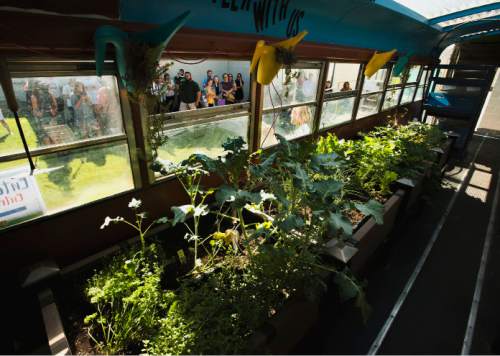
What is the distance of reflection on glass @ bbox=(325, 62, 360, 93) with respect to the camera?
498 centimetres

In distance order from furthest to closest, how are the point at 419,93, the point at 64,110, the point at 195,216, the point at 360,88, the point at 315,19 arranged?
the point at 419,93, the point at 360,88, the point at 315,19, the point at 64,110, the point at 195,216

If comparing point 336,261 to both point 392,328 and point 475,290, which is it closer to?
point 392,328

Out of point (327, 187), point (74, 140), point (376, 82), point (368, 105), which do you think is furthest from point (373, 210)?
point (376, 82)

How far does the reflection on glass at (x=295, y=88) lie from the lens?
3.97 m

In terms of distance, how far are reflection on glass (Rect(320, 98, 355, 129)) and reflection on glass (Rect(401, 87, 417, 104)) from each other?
149 inches

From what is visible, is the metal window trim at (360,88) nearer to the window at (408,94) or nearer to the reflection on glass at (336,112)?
the reflection on glass at (336,112)

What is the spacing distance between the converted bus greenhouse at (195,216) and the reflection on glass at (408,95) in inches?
215

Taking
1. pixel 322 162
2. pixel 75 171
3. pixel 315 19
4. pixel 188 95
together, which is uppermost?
pixel 315 19

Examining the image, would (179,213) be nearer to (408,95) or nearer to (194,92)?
Result: (194,92)

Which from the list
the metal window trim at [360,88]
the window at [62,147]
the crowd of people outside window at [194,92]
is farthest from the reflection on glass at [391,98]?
the window at [62,147]

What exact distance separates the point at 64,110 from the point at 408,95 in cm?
973

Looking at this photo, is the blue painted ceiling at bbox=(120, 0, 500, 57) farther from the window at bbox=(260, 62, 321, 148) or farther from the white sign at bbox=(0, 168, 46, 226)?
the white sign at bbox=(0, 168, 46, 226)

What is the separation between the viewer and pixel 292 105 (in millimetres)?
4273

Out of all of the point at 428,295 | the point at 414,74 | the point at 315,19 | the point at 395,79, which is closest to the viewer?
the point at 428,295
